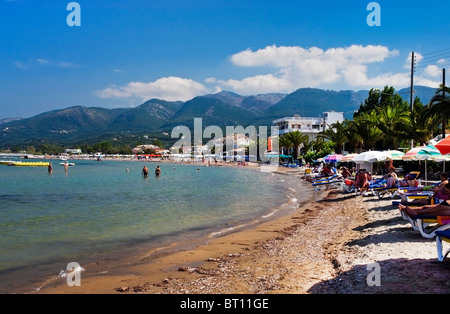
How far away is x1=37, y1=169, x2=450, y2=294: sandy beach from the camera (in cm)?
593

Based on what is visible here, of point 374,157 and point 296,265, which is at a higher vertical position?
point 374,157

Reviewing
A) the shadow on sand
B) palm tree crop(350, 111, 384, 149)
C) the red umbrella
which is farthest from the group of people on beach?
palm tree crop(350, 111, 384, 149)

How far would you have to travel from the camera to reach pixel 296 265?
25.9 ft

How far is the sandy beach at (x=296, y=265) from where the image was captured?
19.4 ft

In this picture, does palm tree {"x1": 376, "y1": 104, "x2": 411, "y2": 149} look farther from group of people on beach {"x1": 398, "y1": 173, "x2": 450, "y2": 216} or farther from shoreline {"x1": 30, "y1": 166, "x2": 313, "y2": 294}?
group of people on beach {"x1": 398, "y1": 173, "x2": 450, "y2": 216}

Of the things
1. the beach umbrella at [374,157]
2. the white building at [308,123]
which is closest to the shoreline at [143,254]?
the beach umbrella at [374,157]

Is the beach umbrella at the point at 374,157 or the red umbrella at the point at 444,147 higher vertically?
the red umbrella at the point at 444,147

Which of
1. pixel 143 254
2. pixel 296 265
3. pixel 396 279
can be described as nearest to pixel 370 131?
pixel 143 254

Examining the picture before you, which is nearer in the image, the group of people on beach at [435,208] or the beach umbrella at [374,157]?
the group of people on beach at [435,208]

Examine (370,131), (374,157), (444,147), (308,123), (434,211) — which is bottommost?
(434,211)

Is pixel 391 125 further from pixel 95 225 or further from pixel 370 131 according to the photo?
pixel 95 225

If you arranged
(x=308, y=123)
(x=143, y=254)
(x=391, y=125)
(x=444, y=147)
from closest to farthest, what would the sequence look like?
(x=444, y=147)
(x=143, y=254)
(x=391, y=125)
(x=308, y=123)

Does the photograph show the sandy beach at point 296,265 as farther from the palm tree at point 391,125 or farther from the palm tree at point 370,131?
the palm tree at point 370,131
